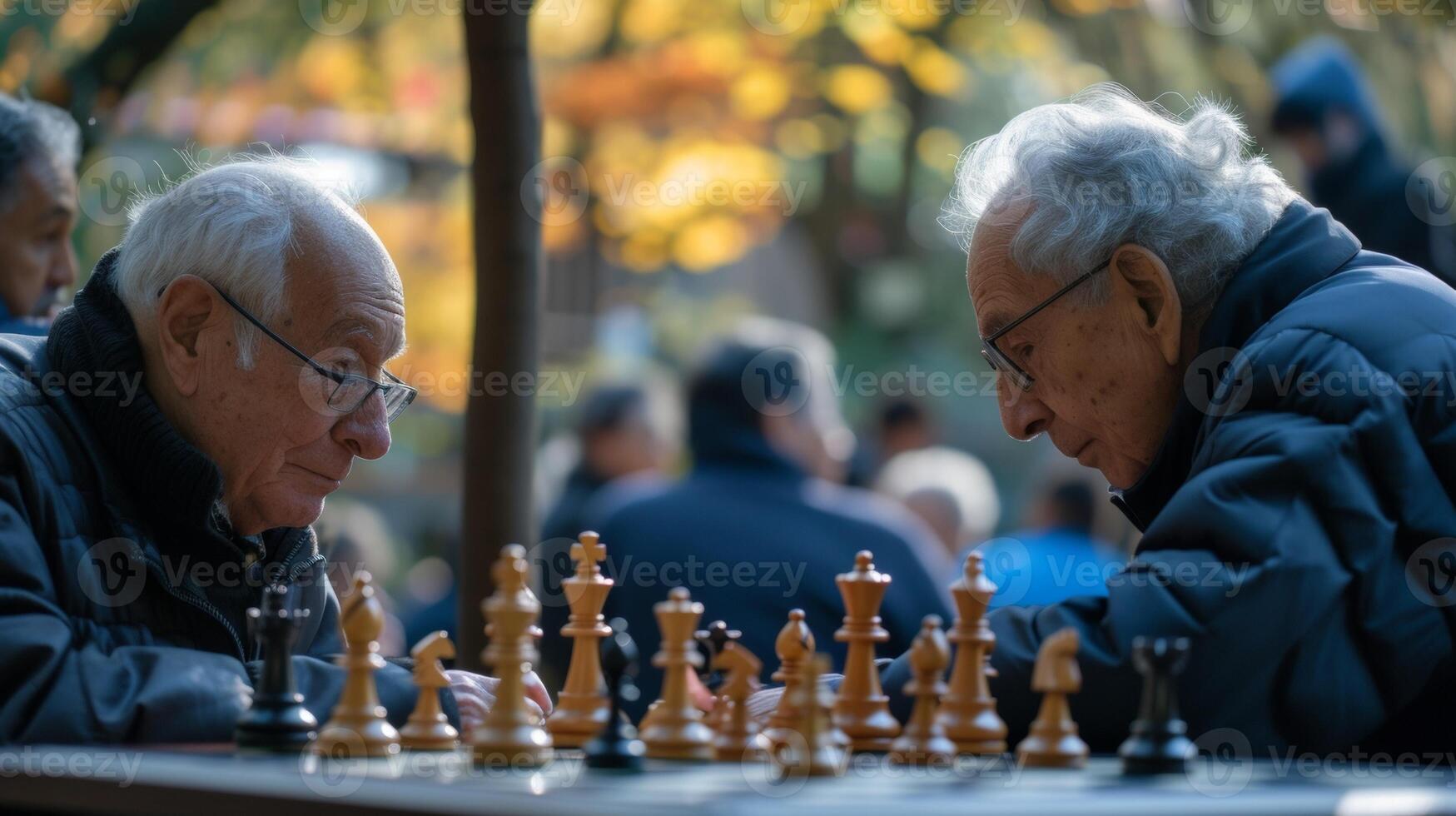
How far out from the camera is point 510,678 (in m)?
2.30

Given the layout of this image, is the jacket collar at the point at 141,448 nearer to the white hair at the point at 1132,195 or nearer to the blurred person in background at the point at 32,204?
the blurred person in background at the point at 32,204

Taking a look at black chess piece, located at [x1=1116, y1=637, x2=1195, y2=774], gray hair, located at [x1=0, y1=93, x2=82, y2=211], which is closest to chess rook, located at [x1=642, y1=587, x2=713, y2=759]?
black chess piece, located at [x1=1116, y1=637, x2=1195, y2=774]

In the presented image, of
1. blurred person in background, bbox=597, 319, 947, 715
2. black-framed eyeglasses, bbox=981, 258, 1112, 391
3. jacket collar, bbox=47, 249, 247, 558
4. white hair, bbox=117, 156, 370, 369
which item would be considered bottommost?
blurred person in background, bbox=597, 319, 947, 715

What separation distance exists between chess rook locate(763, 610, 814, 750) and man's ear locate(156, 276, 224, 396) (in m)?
1.30

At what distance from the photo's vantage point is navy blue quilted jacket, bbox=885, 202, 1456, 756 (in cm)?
251

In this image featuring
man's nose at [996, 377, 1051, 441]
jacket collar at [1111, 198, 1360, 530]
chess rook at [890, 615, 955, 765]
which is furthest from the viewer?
man's nose at [996, 377, 1051, 441]

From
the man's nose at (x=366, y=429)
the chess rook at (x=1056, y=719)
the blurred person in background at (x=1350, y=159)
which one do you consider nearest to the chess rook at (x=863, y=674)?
the chess rook at (x=1056, y=719)

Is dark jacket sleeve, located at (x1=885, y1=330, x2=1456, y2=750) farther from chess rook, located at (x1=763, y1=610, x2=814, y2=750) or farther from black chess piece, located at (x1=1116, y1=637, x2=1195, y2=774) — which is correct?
black chess piece, located at (x1=1116, y1=637, x2=1195, y2=774)

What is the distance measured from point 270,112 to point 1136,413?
7.14 meters

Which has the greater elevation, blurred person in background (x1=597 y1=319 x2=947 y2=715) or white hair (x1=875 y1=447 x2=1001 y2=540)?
blurred person in background (x1=597 y1=319 x2=947 y2=715)

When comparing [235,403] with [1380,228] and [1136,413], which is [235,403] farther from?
[1380,228]

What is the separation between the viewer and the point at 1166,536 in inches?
103

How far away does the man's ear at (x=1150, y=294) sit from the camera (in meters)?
3.13

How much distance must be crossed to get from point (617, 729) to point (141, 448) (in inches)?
53.3
